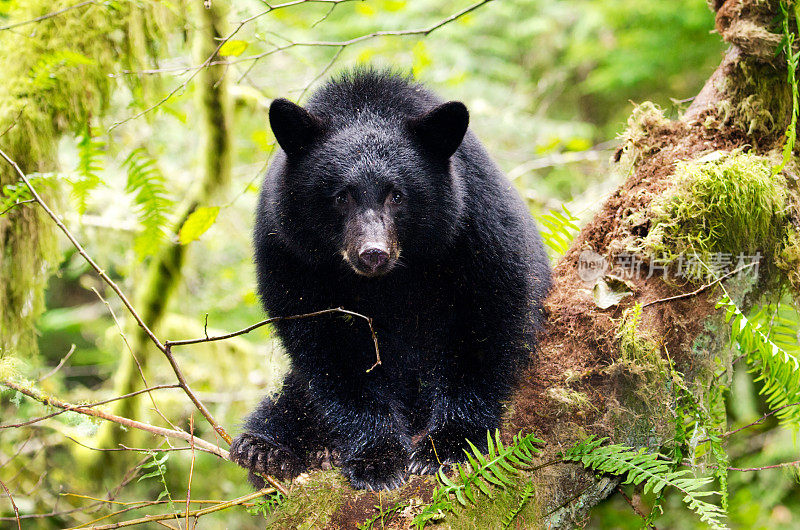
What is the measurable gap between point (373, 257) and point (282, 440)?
4.28 feet

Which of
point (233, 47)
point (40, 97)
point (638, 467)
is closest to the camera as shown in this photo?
point (638, 467)

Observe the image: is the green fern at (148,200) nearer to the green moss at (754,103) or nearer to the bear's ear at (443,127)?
the bear's ear at (443,127)

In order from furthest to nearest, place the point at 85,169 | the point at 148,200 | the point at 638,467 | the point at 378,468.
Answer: the point at 148,200
the point at 85,169
the point at 378,468
the point at 638,467

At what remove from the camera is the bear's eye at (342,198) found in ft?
12.0

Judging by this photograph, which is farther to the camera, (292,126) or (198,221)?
(198,221)

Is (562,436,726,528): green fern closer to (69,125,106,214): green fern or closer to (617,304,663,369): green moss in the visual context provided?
(617,304,663,369): green moss

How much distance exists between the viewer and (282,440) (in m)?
3.79

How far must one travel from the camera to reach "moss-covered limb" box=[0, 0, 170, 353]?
4.28 metres

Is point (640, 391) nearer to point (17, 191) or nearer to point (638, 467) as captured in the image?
point (638, 467)

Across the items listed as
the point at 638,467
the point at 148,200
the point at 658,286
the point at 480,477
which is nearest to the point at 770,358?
the point at 658,286

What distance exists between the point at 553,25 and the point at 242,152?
5.94 meters

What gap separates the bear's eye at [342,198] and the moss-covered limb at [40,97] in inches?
81.4

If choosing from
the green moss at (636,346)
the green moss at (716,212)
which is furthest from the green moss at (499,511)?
the green moss at (716,212)

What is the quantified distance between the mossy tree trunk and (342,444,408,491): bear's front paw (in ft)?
0.39
